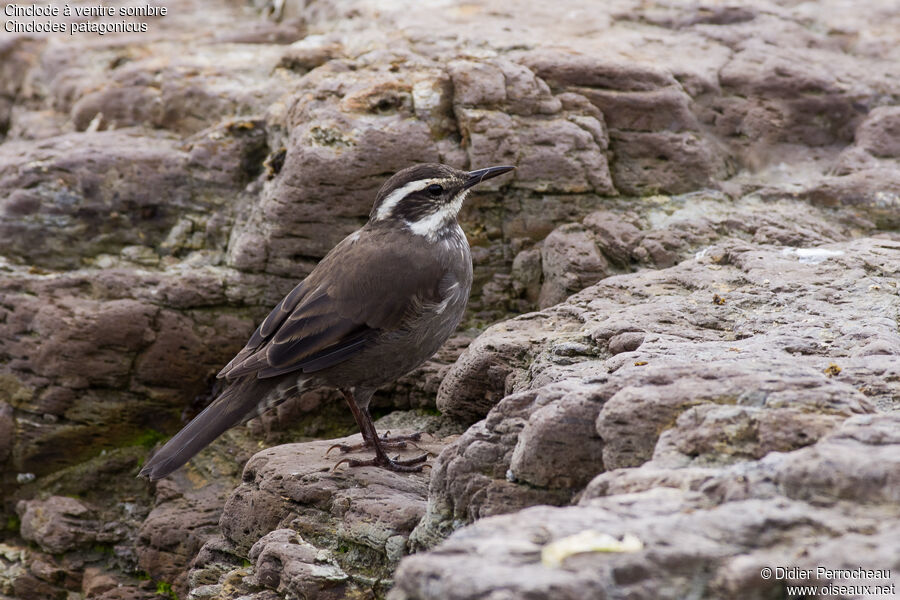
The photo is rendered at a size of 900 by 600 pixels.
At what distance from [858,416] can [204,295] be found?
517 centimetres

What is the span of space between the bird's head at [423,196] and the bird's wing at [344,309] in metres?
0.27

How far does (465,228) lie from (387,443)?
2083mm

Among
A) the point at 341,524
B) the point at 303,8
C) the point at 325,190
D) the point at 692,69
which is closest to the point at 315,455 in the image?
the point at 341,524

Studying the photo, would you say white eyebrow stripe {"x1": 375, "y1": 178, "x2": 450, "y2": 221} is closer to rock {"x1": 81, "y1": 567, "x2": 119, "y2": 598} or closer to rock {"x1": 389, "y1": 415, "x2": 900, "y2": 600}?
rock {"x1": 81, "y1": 567, "x2": 119, "y2": 598}

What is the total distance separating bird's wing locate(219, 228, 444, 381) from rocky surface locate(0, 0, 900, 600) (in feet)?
1.87

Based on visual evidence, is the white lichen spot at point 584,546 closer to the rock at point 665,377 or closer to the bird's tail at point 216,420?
the rock at point 665,377

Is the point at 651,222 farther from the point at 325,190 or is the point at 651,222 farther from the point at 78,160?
the point at 78,160

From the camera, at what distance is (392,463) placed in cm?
583

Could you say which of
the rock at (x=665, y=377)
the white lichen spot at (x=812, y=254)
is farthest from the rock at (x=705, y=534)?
the white lichen spot at (x=812, y=254)

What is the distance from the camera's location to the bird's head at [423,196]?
21.0 ft

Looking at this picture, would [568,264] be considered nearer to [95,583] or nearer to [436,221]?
[436,221]

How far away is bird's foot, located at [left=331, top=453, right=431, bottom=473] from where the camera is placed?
18.9 feet

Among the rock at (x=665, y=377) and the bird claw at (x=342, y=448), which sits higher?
the rock at (x=665, y=377)

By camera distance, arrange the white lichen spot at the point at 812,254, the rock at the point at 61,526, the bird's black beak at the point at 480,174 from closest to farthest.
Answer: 1. the white lichen spot at the point at 812,254
2. the bird's black beak at the point at 480,174
3. the rock at the point at 61,526
